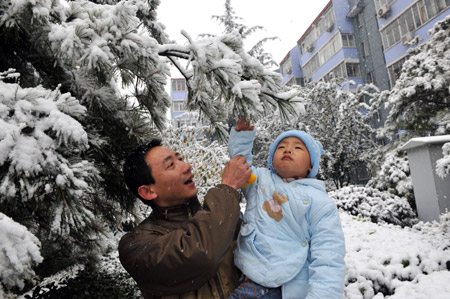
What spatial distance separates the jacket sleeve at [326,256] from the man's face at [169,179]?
0.69 m

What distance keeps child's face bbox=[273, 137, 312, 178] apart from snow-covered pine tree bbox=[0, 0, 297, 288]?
21 cm

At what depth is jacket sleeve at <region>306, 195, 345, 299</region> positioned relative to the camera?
4.48ft

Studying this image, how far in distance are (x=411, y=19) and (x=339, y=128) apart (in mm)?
8532

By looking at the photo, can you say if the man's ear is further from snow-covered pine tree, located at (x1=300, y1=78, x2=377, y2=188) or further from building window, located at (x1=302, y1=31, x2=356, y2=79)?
building window, located at (x1=302, y1=31, x2=356, y2=79)

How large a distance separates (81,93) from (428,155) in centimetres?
728

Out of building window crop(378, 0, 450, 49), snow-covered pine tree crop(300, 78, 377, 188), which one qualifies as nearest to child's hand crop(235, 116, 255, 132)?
snow-covered pine tree crop(300, 78, 377, 188)

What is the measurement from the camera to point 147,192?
1620 mm

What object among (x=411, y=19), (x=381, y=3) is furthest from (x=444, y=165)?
(x=381, y=3)

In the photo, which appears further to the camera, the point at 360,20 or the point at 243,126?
the point at 360,20

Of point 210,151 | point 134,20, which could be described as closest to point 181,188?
point 134,20

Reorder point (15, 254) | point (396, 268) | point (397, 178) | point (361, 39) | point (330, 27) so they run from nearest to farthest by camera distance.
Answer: point (15, 254) < point (396, 268) < point (397, 178) < point (361, 39) < point (330, 27)

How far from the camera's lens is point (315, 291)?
1358mm

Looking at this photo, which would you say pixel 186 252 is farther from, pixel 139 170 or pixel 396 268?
pixel 396 268

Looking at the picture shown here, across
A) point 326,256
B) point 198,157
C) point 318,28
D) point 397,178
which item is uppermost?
point 318,28
